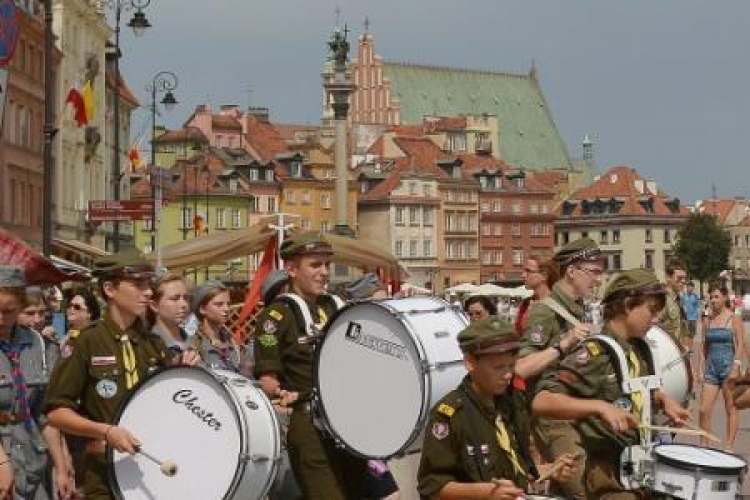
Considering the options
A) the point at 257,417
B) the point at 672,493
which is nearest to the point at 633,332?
the point at 672,493

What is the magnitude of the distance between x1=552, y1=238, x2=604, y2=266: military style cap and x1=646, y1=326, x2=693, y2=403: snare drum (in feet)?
1.65

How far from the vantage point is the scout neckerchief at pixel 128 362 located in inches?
323

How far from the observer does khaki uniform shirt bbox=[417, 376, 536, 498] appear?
255 inches

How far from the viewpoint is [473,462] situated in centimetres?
647

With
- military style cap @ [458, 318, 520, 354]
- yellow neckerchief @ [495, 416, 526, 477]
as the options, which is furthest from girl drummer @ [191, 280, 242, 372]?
military style cap @ [458, 318, 520, 354]

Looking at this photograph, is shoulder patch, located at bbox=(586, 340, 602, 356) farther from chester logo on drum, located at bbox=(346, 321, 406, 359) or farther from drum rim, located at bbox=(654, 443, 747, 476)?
chester logo on drum, located at bbox=(346, 321, 406, 359)

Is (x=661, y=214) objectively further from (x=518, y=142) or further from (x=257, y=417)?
(x=257, y=417)

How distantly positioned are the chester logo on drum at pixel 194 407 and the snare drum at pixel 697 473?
2.16m

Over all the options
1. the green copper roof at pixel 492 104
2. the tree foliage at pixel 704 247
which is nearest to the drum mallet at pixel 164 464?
the tree foliage at pixel 704 247

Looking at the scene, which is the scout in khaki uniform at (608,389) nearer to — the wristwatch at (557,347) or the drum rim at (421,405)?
the wristwatch at (557,347)

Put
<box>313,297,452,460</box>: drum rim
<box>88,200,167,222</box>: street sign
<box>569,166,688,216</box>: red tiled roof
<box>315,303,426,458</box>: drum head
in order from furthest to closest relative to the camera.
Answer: <box>569,166,688,216</box>: red tiled roof < <box>88,200,167,222</box>: street sign < <box>315,303,426,458</box>: drum head < <box>313,297,452,460</box>: drum rim

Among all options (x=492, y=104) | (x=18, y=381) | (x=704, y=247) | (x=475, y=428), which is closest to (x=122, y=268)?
(x=18, y=381)

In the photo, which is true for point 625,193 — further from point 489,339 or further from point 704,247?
point 489,339

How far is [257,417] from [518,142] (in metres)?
161
